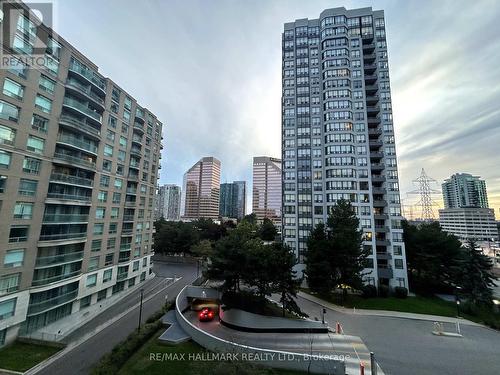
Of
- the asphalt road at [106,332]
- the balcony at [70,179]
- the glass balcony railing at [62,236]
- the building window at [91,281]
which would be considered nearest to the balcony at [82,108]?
the balcony at [70,179]

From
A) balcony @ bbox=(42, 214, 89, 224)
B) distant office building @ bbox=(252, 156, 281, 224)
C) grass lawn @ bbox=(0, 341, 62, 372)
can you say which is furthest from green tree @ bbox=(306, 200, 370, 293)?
distant office building @ bbox=(252, 156, 281, 224)

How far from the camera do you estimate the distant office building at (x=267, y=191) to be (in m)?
159

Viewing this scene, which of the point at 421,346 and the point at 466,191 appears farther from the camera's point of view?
the point at 466,191

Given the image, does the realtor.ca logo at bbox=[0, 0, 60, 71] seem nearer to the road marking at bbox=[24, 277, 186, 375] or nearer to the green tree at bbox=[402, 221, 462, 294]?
the road marking at bbox=[24, 277, 186, 375]

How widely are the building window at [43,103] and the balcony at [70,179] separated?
7.85 metres

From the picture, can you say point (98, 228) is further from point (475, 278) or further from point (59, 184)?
point (475, 278)

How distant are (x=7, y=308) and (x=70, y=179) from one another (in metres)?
15.3

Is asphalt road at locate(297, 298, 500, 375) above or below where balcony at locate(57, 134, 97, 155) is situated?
below

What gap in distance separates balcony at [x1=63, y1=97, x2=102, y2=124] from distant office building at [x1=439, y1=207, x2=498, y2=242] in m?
181

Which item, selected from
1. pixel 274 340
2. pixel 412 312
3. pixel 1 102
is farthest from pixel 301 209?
pixel 1 102

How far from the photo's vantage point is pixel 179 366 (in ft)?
60.9

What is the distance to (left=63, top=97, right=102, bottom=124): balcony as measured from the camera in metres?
30.4

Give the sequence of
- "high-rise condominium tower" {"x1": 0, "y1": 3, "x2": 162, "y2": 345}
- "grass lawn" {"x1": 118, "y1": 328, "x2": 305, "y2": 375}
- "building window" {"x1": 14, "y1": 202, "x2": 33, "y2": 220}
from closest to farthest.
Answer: "grass lawn" {"x1": 118, "y1": 328, "x2": 305, "y2": 375}, "high-rise condominium tower" {"x1": 0, "y1": 3, "x2": 162, "y2": 345}, "building window" {"x1": 14, "y1": 202, "x2": 33, "y2": 220}

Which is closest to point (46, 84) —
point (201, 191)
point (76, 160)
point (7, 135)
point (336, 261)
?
point (7, 135)
